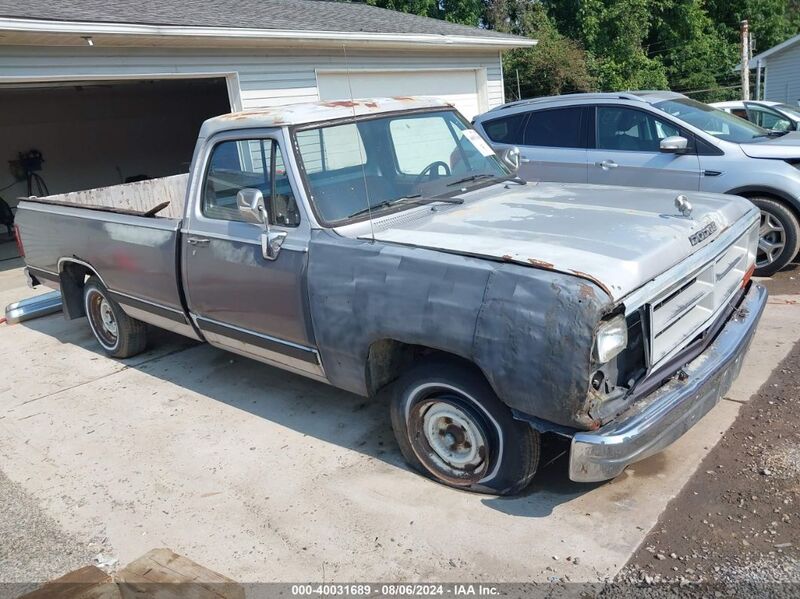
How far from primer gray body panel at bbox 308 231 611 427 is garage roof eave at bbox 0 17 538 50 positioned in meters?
6.02

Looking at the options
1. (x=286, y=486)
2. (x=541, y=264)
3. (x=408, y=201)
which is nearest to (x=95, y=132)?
(x=408, y=201)

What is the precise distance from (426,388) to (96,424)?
2.76 metres

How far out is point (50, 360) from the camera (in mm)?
6461

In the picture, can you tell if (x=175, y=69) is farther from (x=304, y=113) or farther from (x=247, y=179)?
(x=304, y=113)

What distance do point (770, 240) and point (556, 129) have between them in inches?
101

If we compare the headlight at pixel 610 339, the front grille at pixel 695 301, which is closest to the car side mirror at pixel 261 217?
the headlight at pixel 610 339

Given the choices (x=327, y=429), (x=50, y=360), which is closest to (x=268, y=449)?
(x=327, y=429)

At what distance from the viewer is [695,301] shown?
3.52 meters

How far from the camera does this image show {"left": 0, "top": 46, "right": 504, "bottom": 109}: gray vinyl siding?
8.54 meters

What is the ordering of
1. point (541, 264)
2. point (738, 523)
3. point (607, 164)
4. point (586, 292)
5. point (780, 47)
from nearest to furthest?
point (586, 292)
point (541, 264)
point (738, 523)
point (607, 164)
point (780, 47)

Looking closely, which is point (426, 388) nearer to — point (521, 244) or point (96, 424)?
point (521, 244)

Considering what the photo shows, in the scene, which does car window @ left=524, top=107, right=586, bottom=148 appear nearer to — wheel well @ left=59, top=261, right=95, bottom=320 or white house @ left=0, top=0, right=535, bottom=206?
white house @ left=0, top=0, right=535, bottom=206

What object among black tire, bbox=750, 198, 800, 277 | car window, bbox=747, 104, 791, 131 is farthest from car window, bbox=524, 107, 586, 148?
car window, bbox=747, 104, 791, 131

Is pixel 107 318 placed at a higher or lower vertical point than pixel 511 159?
lower
